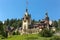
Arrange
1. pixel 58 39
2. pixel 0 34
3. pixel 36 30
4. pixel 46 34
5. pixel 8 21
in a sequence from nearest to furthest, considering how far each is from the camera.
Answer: pixel 58 39 < pixel 46 34 < pixel 0 34 < pixel 36 30 < pixel 8 21

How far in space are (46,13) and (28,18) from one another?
9113mm

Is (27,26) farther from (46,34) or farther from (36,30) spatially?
(46,34)

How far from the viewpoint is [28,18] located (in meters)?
84.6

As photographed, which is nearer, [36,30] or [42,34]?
[42,34]

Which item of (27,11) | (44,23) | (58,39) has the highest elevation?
(27,11)

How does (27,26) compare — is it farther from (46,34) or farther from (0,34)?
(46,34)

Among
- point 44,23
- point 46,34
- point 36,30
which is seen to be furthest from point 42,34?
point 44,23

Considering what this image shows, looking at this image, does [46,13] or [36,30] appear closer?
[36,30]

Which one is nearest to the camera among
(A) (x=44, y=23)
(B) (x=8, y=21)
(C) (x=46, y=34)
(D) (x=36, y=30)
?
(C) (x=46, y=34)

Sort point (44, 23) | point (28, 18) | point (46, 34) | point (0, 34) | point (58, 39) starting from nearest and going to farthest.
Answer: point (58, 39) → point (46, 34) → point (0, 34) → point (44, 23) → point (28, 18)

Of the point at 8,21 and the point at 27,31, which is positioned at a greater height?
the point at 8,21

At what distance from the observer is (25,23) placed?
83438 mm

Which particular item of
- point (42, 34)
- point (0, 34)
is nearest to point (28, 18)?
point (0, 34)

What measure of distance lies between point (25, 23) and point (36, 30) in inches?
479
